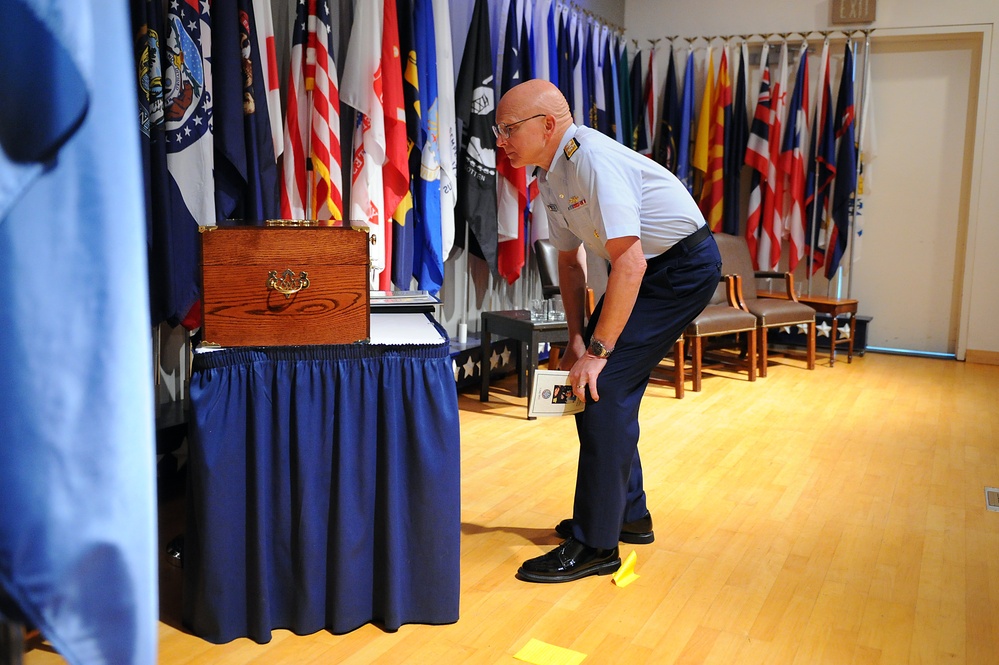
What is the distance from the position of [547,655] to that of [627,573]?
1.70ft

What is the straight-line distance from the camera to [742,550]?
8.54 feet

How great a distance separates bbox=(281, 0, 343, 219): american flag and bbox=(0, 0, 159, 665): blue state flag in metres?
3.36

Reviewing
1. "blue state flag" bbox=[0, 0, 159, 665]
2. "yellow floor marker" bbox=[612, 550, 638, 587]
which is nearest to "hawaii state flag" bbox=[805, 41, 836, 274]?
"yellow floor marker" bbox=[612, 550, 638, 587]

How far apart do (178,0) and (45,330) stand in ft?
9.74

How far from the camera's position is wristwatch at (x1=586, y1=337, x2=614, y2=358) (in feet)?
7.29

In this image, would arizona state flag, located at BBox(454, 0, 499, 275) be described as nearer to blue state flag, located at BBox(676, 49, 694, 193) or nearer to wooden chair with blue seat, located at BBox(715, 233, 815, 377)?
wooden chair with blue seat, located at BBox(715, 233, 815, 377)

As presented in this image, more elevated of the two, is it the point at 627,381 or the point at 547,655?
the point at 627,381

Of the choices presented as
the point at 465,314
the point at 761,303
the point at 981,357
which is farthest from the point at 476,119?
the point at 981,357

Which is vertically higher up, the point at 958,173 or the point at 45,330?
the point at 958,173

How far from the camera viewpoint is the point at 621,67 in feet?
21.2

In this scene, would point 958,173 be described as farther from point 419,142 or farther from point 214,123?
point 214,123

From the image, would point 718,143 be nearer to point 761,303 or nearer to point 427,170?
point 761,303

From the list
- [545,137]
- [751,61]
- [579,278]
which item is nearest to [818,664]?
[579,278]

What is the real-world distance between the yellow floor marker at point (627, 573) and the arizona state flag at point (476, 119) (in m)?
2.81
